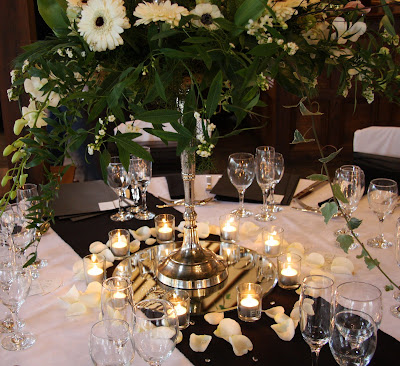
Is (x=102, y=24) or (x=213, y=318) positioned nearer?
(x=102, y=24)

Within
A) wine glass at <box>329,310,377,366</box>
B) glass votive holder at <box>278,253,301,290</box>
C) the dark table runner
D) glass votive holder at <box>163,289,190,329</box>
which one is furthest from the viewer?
glass votive holder at <box>278,253,301,290</box>

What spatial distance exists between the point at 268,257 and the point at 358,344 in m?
0.62

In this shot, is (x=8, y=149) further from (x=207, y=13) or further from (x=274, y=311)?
(x=274, y=311)

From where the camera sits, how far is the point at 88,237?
1751 mm

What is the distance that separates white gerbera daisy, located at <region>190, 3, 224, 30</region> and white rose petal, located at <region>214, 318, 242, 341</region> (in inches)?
25.1

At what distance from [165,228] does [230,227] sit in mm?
212

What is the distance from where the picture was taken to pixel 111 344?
998 mm

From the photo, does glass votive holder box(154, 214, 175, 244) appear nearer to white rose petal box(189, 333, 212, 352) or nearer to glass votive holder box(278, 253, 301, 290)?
glass votive holder box(278, 253, 301, 290)

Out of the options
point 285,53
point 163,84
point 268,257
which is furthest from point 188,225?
point 285,53

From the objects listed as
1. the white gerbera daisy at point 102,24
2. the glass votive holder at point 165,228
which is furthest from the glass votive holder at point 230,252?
the white gerbera daisy at point 102,24

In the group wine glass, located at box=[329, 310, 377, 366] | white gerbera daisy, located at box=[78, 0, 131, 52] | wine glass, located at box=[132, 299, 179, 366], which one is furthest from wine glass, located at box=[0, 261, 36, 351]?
wine glass, located at box=[329, 310, 377, 366]

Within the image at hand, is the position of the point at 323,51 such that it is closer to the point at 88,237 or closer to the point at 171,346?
the point at 171,346

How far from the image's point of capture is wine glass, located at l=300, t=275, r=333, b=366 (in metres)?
1.03

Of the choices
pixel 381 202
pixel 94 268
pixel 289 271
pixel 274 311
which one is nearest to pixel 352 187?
pixel 381 202
